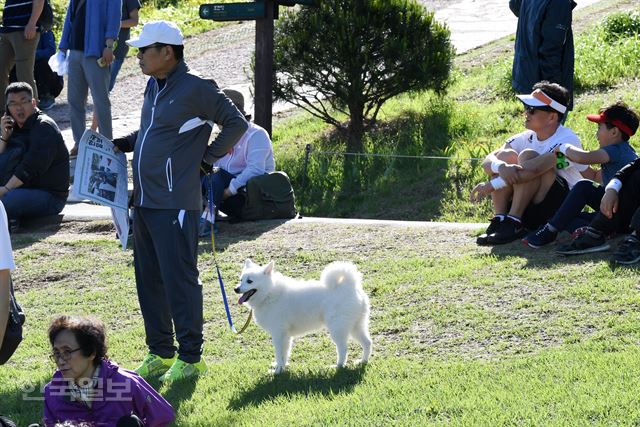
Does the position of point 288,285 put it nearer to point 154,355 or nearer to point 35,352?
point 154,355

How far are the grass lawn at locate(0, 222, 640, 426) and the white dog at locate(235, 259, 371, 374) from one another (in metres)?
0.19

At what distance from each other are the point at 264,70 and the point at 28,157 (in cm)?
288

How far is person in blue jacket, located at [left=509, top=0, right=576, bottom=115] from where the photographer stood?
409 inches

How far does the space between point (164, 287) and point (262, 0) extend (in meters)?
5.77

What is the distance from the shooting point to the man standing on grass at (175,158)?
6605 mm

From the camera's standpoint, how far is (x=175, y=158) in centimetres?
664

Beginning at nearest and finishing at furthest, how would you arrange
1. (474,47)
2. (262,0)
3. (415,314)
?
(415,314)
(262,0)
(474,47)

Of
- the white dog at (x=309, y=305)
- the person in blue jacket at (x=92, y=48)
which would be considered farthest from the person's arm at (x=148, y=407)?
the person in blue jacket at (x=92, y=48)

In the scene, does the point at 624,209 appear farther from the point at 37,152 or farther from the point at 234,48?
the point at 234,48

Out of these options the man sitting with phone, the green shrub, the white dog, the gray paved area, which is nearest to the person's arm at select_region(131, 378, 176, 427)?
the white dog

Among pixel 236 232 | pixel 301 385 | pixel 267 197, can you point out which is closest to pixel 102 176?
pixel 301 385

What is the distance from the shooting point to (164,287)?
6.88m

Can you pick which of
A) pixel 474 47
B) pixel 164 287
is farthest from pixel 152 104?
pixel 474 47

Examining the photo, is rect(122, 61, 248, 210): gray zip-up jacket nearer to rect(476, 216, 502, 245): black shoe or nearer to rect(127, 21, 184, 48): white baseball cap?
rect(127, 21, 184, 48): white baseball cap
